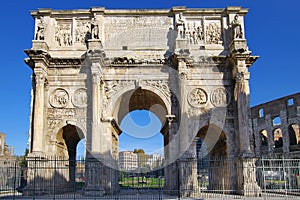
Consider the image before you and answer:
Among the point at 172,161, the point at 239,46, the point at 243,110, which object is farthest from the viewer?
the point at 239,46

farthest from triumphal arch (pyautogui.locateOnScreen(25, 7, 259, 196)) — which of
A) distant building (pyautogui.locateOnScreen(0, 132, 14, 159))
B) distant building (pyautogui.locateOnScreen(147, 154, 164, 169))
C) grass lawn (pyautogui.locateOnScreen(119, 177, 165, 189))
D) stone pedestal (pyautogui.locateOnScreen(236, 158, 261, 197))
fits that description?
distant building (pyautogui.locateOnScreen(0, 132, 14, 159))

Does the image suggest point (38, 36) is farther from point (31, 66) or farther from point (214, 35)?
point (214, 35)

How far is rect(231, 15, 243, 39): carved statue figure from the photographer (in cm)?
1520

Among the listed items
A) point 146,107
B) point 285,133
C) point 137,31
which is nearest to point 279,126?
point 285,133

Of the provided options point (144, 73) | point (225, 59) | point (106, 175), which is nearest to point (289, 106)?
point (225, 59)

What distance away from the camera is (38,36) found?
15125mm

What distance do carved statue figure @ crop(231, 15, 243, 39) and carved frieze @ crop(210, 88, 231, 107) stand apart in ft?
8.26

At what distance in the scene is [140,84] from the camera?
603 inches

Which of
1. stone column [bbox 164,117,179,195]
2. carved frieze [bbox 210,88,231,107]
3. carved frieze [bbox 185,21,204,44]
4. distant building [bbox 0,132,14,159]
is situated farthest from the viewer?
distant building [bbox 0,132,14,159]

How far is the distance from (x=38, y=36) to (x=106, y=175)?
22.7ft

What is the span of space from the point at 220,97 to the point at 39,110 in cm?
813

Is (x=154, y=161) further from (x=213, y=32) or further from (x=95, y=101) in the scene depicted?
(x=213, y=32)

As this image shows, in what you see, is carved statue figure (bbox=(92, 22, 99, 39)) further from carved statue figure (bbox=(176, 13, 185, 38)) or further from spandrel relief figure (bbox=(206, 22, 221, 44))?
spandrel relief figure (bbox=(206, 22, 221, 44))

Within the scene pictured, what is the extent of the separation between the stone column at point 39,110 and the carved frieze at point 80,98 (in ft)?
4.56
